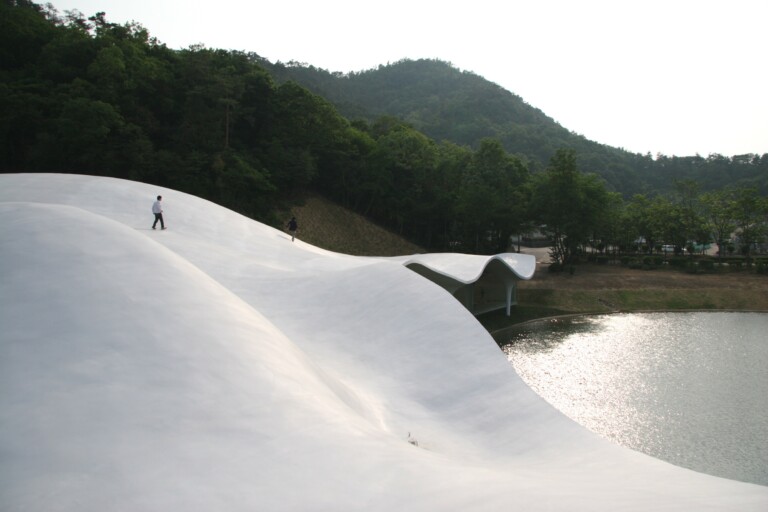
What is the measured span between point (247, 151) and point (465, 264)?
22.5m

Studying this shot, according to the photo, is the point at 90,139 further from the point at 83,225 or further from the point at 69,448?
the point at 69,448

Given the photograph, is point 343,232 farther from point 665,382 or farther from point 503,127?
point 503,127

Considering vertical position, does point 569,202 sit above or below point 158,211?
above

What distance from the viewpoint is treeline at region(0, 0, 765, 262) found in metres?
30.7

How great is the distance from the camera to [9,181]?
1559 centimetres

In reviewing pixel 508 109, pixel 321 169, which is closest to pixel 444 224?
pixel 321 169

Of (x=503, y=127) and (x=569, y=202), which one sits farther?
(x=503, y=127)

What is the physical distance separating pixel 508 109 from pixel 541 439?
96.1 metres

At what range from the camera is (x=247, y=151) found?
121 feet

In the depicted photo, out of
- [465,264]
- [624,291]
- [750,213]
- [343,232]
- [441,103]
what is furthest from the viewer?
[441,103]

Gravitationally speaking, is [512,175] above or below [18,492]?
above

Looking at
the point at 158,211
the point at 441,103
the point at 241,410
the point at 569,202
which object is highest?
the point at 441,103

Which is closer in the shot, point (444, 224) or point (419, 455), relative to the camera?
point (419, 455)

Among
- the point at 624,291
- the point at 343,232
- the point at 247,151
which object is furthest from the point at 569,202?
the point at 247,151
